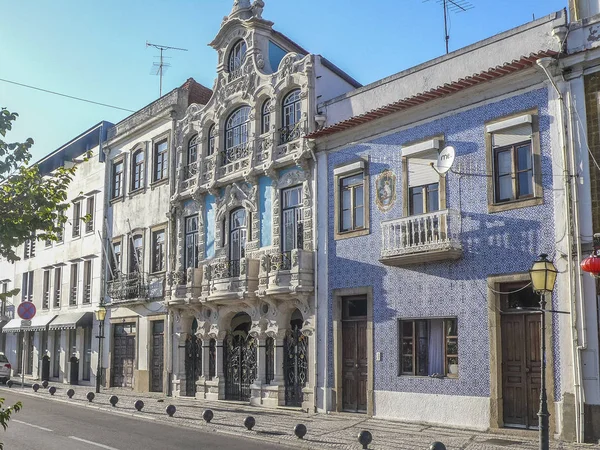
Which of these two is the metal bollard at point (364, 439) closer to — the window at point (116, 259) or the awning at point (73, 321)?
the window at point (116, 259)

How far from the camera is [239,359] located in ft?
71.7

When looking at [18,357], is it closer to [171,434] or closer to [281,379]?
[281,379]

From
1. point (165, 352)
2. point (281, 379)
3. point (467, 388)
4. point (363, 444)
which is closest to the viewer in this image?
point (363, 444)

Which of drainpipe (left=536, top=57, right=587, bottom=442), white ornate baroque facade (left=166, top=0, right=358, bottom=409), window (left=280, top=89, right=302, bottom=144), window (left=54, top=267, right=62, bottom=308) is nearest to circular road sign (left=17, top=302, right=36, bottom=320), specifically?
white ornate baroque facade (left=166, top=0, right=358, bottom=409)

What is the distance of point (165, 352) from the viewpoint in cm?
2447

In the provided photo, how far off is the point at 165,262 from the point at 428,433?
1352 centimetres

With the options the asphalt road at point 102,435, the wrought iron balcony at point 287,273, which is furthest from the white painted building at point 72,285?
the asphalt road at point 102,435

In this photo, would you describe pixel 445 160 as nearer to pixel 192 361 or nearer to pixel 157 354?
pixel 192 361

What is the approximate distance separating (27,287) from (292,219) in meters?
23.2

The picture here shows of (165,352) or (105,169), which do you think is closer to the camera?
(165,352)

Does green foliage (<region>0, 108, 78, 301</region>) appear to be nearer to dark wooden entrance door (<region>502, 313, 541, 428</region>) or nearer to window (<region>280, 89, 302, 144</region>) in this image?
dark wooden entrance door (<region>502, 313, 541, 428</region>)

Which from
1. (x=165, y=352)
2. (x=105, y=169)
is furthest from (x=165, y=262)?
(x=105, y=169)

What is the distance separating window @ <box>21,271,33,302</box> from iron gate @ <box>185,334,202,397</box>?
16.6m

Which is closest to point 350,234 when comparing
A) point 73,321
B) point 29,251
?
point 73,321
